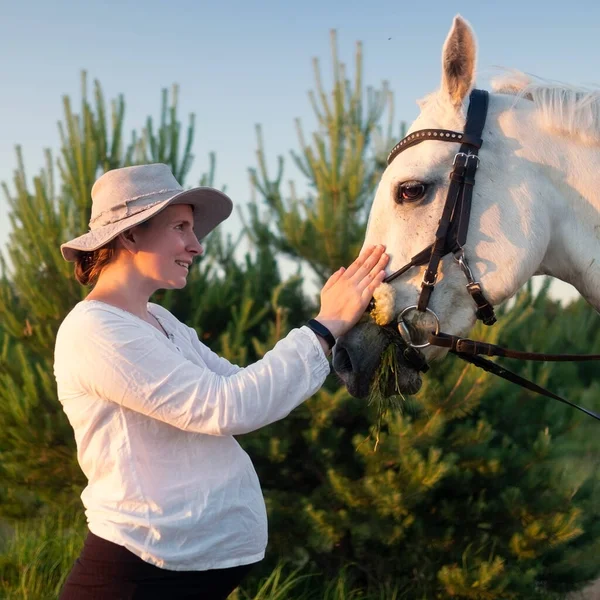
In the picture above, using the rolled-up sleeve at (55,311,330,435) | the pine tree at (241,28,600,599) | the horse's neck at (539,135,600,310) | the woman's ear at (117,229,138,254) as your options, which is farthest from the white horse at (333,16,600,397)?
the pine tree at (241,28,600,599)

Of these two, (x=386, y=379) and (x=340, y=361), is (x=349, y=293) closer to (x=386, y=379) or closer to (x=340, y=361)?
(x=340, y=361)

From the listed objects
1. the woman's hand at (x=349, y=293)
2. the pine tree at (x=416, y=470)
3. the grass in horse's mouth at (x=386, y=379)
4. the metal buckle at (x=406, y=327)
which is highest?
the woman's hand at (x=349, y=293)

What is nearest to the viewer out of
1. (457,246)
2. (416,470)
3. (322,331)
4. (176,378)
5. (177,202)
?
(176,378)

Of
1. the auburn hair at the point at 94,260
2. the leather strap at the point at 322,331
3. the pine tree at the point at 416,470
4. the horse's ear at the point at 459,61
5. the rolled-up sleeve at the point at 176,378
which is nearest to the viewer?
the rolled-up sleeve at the point at 176,378

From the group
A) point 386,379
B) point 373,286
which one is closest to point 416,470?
point 386,379

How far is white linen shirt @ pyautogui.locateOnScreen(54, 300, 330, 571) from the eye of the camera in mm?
1763

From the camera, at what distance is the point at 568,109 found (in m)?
2.26

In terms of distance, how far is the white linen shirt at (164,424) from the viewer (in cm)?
176

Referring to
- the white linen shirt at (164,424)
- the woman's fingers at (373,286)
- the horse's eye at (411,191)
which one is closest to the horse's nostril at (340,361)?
the woman's fingers at (373,286)

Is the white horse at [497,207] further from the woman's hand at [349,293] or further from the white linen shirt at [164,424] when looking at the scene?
the white linen shirt at [164,424]

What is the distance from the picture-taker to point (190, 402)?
1.76 meters

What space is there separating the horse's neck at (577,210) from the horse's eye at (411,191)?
0.39 m

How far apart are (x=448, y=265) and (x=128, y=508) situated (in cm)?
119

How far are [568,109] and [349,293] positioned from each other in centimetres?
95
